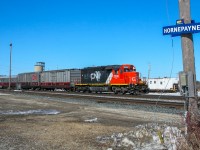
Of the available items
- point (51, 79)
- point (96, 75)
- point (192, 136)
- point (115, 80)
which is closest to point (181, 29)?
point (192, 136)

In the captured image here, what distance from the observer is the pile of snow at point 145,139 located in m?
7.55

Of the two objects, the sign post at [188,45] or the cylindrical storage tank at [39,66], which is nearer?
the sign post at [188,45]

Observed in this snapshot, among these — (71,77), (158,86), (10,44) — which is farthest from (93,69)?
(10,44)

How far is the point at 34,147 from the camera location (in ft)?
26.1

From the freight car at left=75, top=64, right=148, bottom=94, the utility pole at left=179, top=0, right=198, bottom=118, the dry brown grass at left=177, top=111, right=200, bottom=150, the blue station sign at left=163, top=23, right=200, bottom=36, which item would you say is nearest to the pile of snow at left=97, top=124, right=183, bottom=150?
the dry brown grass at left=177, top=111, right=200, bottom=150

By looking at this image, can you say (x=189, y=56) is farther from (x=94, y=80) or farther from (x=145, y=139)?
(x=94, y=80)

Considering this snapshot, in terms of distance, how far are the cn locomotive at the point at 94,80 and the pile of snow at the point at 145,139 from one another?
28739 mm

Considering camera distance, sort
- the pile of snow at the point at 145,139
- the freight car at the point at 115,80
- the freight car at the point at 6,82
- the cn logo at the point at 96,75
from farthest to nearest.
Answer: the freight car at the point at 6,82, the cn logo at the point at 96,75, the freight car at the point at 115,80, the pile of snow at the point at 145,139

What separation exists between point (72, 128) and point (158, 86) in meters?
57.8

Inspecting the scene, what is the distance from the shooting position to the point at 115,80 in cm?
3959

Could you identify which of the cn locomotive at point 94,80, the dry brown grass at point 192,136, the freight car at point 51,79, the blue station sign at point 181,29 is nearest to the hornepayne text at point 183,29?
the blue station sign at point 181,29

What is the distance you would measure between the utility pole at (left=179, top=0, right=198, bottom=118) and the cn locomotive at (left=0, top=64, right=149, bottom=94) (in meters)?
29.7

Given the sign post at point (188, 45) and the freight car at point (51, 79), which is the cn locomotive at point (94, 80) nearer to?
the freight car at point (51, 79)

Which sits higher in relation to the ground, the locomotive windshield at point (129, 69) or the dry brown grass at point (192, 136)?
the locomotive windshield at point (129, 69)
